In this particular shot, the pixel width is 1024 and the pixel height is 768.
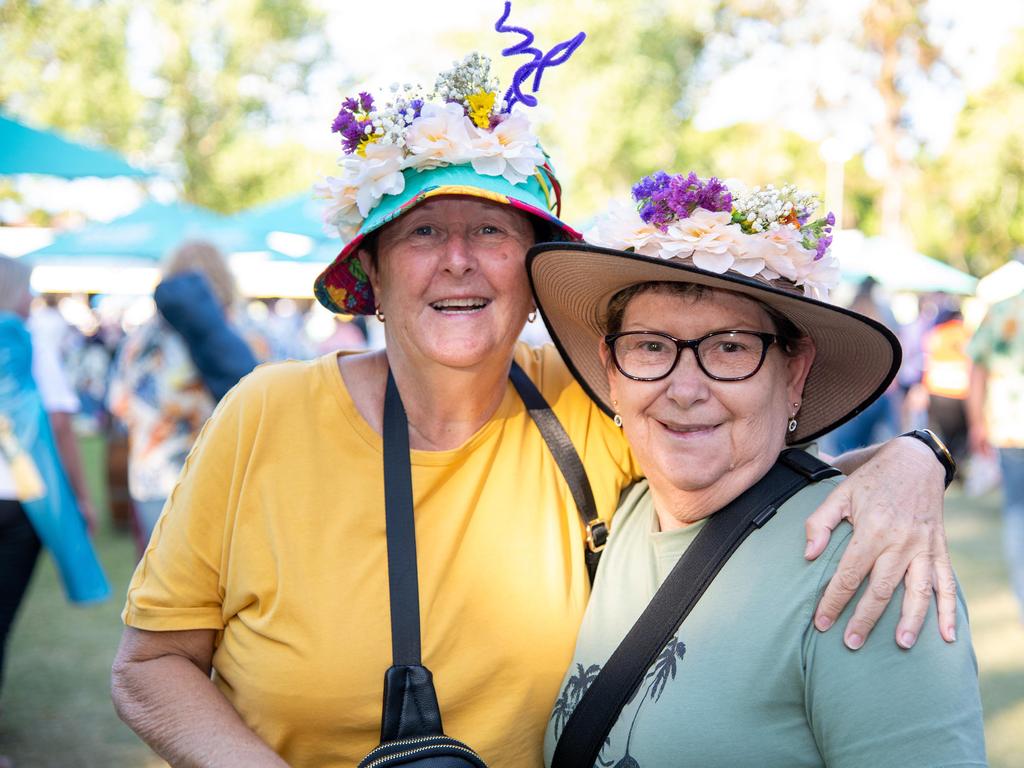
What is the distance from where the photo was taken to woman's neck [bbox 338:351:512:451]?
2283 mm

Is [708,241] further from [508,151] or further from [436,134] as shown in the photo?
[436,134]

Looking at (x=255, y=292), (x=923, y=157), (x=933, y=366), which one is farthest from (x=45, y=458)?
(x=923, y=157)

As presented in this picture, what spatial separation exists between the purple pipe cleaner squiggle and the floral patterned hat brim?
0.63ft

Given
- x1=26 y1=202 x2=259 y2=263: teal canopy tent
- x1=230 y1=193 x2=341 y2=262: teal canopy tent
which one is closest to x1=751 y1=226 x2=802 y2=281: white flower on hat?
x1=230 y1=193 x2=341 y2=262: teal canopy tent

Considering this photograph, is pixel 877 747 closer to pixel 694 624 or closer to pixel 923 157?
pixel 694 624

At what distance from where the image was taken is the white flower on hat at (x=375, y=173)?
2.20 meters

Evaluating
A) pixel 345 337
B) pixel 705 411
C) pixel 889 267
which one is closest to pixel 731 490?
pixel 705 411

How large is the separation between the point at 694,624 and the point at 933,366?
35.3 ft

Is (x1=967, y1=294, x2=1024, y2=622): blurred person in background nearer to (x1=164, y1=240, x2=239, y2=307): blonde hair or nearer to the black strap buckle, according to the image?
the black strap buckle

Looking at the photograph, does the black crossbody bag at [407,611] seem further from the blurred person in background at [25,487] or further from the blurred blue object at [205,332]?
the blurred person in background at [25,487]

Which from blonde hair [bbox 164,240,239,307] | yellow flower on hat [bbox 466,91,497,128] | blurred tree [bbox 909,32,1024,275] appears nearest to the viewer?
yellow flower on hat [bbox 466,91,497,128]

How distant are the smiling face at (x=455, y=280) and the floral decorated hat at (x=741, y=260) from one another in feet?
0.35

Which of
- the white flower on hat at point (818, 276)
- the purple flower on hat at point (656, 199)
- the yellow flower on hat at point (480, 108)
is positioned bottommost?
the white flower on hat at point (818, 276)

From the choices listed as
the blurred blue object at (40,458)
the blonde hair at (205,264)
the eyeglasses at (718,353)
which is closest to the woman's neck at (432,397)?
the eyeglasses at (718,353)
